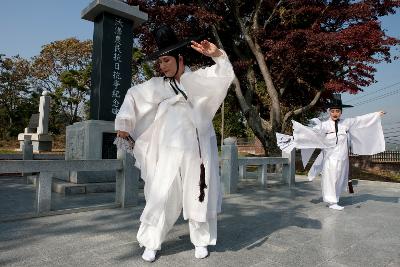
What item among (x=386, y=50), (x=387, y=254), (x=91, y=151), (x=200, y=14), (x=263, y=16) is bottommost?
(x=387, y=254)

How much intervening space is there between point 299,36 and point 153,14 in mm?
4765

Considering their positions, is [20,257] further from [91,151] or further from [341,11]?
[341,11]

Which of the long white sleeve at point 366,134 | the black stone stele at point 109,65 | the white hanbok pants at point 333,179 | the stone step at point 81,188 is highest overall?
the black stone stele at point 109,65

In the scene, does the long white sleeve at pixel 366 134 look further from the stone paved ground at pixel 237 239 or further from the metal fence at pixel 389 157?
the metal fence at pixel 389 157

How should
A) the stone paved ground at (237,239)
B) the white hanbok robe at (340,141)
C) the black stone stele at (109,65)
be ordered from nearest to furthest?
the stone paved ground at (237,239), the white hanbok robe at (340,141), the black stone stele at (109,65)

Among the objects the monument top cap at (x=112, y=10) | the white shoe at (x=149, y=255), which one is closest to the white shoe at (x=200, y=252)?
the white shoe at (x=149, y=255)

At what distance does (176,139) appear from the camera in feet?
10.5

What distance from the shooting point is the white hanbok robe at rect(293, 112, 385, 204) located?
21.0ft

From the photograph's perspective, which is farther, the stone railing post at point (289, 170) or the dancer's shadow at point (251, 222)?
the stone railing post at point (289, 170)

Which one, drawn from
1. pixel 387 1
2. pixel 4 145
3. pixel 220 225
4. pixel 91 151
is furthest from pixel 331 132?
pixel 4 145

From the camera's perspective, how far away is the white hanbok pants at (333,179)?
20.5 feet

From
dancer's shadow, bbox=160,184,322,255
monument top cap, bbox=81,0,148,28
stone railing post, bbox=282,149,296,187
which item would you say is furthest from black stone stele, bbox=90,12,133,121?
stone railing post, bbox=282,149,296,187

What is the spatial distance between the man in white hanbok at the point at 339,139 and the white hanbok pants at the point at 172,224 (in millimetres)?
3784

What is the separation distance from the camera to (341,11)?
1120 centimetres
